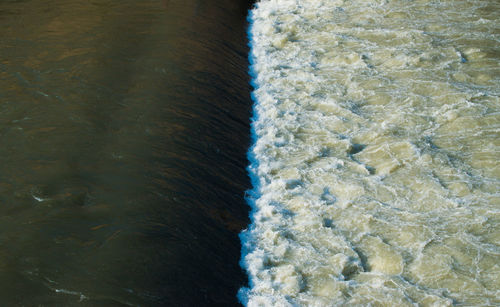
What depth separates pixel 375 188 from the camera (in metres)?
6.12

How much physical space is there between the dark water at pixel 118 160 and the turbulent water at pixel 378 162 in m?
0.48

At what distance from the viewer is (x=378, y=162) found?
6574 mm

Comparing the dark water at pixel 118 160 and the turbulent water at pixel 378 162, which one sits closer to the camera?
the dark water at pixel 118 160

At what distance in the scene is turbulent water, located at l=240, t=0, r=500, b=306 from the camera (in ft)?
16.2

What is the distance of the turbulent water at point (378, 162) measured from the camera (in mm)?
4926

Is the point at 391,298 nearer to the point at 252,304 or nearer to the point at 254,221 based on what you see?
the point at 252,304

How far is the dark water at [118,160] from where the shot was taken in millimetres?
4469

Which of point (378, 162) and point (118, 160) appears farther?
point (378, 162)

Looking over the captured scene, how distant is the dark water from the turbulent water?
0.48 meters

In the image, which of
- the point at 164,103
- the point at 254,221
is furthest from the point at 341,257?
the point at 164,103

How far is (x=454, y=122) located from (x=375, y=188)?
182 centimetres

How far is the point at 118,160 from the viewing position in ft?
18.9

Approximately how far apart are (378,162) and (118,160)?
3.13 metres

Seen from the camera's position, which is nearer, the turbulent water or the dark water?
the dark water
